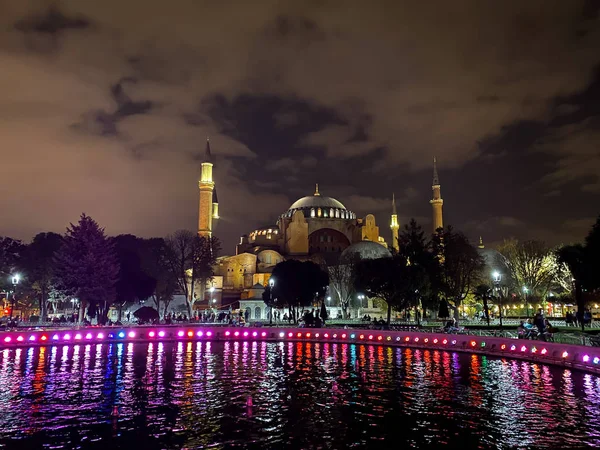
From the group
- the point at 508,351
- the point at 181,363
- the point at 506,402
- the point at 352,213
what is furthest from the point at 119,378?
the point at 352,213

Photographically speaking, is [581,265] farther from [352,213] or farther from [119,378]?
[352,213]

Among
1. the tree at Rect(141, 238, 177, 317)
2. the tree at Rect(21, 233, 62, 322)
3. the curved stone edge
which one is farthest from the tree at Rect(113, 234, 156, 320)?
the curved stone edge

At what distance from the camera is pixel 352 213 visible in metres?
106

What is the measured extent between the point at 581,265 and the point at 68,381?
31293 mm

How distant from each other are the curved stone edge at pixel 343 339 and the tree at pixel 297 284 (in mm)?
16473

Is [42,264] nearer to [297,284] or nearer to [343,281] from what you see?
[297,284]

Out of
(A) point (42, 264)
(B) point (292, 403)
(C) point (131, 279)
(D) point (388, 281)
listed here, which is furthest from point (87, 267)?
(B) point (292, 403)

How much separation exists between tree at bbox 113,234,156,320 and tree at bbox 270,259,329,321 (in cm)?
1262

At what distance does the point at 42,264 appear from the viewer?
48031 millimetres

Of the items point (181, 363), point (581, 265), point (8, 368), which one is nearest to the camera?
point (8, 368)

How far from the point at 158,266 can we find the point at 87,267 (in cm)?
1363

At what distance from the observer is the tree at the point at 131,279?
45438 mm

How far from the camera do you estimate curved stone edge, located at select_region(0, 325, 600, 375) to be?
19.5m

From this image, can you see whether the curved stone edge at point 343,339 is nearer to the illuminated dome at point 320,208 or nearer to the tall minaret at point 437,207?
the tall minaret at point 437,207
